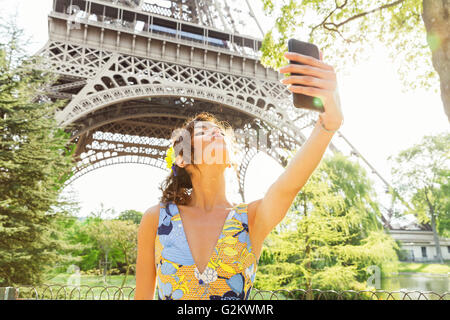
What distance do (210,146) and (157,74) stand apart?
15.3 meters

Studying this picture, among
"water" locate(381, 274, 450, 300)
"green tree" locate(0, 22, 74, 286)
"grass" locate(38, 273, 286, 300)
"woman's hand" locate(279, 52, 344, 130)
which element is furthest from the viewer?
"water" locate(381, 274, 450, 300)

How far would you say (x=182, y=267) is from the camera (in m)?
1.21

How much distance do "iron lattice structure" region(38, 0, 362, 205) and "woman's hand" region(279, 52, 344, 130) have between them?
36.3 feet

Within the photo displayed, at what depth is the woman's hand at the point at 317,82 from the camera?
982 mm

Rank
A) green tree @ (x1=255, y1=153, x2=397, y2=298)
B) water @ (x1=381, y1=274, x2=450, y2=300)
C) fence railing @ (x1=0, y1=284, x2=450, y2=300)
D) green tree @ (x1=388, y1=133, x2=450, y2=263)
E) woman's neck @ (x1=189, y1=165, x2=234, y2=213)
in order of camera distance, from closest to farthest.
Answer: woman's neck @ (x1=189, y1=165, x2=234, y2=213) → fence railing @ (x1=0, y1=284, x2=450, y2=300) → green tree @ (x1=255, y1=153, x2=397, y2=298) → water @ (x1=381, y1=274, x2=450, y2=300) → green tree @ (x1=388, y1=133, x2=450, y2=263)

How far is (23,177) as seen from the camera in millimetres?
8180

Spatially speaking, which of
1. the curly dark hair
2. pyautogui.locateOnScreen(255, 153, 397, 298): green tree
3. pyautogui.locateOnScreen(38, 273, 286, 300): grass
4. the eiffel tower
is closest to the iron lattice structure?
the eiffel tower

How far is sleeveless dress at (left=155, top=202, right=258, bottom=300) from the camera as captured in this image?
1.18 m

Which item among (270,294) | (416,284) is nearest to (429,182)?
(416,284)

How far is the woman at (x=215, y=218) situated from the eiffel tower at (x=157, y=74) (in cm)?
1119

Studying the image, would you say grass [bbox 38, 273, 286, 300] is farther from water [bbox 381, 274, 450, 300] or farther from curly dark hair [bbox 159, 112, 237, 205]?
water [bbox 381, 274, 450, 300]

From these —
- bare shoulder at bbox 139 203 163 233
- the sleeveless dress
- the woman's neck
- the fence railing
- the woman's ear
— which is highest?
the woman's ear
